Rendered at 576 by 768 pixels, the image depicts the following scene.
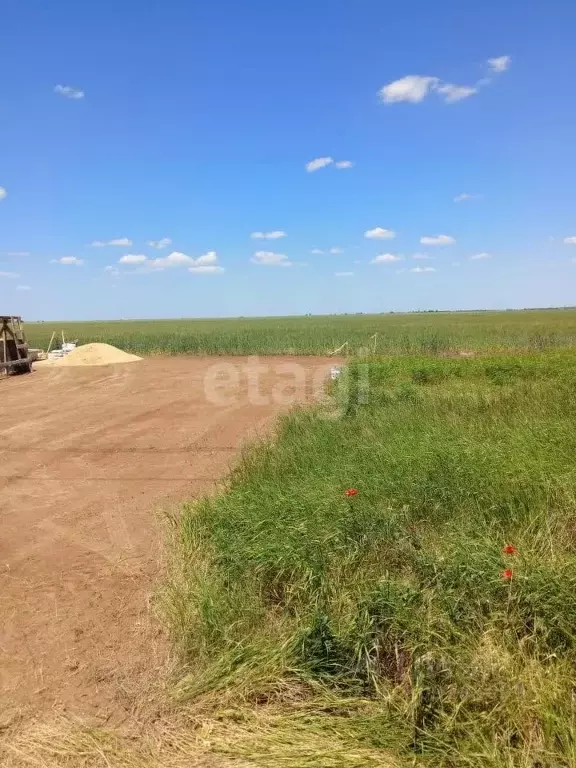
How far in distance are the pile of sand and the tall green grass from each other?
15937 mm

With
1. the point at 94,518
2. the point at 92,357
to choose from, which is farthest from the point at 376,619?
the point at 92,357

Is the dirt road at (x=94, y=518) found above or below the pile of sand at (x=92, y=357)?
below

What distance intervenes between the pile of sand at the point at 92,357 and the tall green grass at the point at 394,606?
1594 centimetres

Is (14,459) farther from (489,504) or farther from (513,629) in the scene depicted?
(513,629)

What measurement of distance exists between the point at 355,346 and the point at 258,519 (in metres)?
21.1

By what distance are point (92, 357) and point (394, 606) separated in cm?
1881

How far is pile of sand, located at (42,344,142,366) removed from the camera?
19.4 m

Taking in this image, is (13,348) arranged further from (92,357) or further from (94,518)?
(94,518)

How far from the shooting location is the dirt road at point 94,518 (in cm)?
294

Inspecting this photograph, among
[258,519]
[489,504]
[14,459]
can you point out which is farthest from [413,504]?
[14,459]

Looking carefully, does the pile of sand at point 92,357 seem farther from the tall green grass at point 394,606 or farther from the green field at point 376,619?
the tall green grass at point 394,606

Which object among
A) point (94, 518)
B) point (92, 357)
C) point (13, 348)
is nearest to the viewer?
point (94, 518)

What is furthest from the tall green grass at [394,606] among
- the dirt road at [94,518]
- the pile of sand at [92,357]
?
the pile of sand at [92,357]

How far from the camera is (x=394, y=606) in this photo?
9.27 ft
